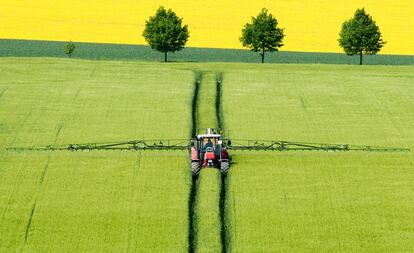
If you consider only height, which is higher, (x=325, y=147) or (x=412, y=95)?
(x=412, y=95)

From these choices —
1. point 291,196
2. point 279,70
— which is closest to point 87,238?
point 291,196

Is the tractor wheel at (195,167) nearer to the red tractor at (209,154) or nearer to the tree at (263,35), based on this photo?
the red tractor at (209,154)

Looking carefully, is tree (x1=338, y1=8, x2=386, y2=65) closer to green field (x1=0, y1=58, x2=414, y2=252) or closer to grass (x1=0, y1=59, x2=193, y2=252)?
green field (x1=0, y1=58, x2=414, y2=252)

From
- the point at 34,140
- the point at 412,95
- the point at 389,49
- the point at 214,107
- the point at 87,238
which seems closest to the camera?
the point at 87,238

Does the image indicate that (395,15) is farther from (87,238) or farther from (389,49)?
(87,238)

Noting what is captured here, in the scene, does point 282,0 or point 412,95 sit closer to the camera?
point 412,95

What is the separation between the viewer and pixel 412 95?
77.0 metres

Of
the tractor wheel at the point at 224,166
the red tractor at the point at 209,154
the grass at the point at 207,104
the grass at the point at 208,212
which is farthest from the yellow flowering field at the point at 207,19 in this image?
the grass at the point at 208,212

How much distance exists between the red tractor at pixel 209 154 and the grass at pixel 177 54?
4367 cm

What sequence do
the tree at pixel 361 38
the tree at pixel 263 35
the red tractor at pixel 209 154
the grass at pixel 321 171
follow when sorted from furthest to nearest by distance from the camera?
1. the tree at pixel 263 35
2. the tree at pixel 361 38
3. the red tractor at pixel 209 154
4. the grass at pixel 321 171

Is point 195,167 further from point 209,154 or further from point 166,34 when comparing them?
point 166,34

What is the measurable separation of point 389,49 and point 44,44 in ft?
115

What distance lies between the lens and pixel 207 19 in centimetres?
10912

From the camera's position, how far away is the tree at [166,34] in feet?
318
